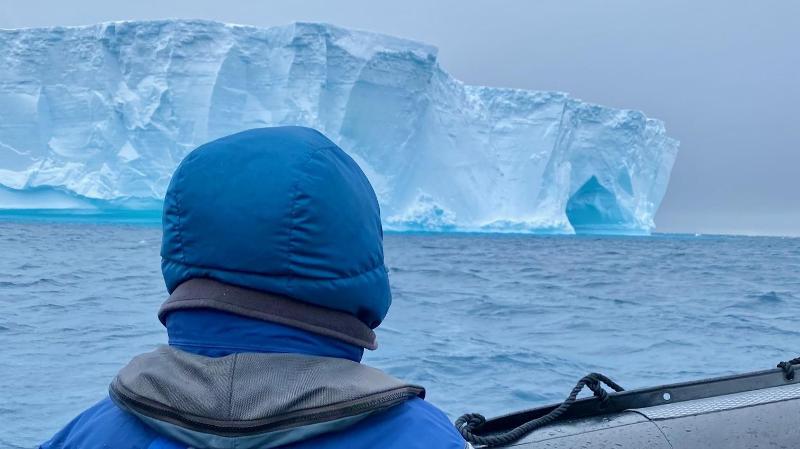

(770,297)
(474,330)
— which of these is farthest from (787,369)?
(770,297)

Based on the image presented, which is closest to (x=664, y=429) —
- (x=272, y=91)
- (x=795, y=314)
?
(x=795, y=314)

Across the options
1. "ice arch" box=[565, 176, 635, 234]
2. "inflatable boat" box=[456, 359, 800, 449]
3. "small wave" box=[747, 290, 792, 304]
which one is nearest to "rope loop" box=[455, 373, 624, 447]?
"inflatable boat" box=[456, 359, 800, 449]

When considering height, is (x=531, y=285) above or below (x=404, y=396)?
below

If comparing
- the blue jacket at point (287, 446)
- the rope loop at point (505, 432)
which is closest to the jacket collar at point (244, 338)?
the blue jacket at point (287, 446)

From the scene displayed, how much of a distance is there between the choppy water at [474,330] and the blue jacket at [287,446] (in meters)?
3.48

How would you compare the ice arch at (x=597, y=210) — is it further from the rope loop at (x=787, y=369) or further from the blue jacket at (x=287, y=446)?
the blue jacket at (x=287, y=446)

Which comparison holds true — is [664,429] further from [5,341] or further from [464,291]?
[464,291]

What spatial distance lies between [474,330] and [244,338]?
685 cm

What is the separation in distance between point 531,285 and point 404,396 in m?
11.5

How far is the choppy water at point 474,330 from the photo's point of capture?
4977mm

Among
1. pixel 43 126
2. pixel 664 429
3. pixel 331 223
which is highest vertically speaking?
pixel 331 223

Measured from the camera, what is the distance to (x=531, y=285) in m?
11.9

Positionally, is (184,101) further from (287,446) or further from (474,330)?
(287,446)

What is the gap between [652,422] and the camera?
1.14 m
